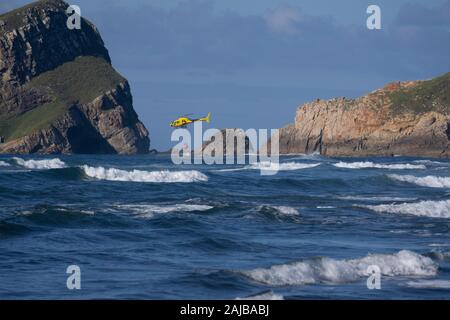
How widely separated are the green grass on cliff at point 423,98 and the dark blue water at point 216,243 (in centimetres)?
9569

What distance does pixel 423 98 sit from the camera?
144 meters

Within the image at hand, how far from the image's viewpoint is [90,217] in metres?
29.0

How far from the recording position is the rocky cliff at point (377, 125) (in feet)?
423

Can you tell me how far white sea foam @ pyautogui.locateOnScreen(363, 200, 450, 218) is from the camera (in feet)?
109

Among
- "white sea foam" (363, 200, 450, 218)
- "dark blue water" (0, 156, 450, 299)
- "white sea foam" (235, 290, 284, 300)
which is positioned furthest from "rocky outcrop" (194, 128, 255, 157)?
"white sea foam" (235, 290, 284, 300)

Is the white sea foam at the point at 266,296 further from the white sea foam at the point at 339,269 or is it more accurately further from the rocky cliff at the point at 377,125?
the rocky cliff at the point at 377,125

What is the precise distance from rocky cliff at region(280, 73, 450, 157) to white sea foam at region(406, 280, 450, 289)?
363 ft

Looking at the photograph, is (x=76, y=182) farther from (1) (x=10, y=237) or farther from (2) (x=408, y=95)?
(2) (x=408, y=95)

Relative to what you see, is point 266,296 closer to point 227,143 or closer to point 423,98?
point 423,98

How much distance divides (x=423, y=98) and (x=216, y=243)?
124720 millimetres

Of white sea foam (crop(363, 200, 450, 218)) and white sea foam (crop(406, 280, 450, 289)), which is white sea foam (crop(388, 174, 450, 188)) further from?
white sea foam (crop(406, 280, 450, 289))

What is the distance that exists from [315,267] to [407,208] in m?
16.1

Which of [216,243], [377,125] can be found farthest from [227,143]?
[216,243]

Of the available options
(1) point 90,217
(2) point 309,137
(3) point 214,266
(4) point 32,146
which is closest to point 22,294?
(3) point 214,266
